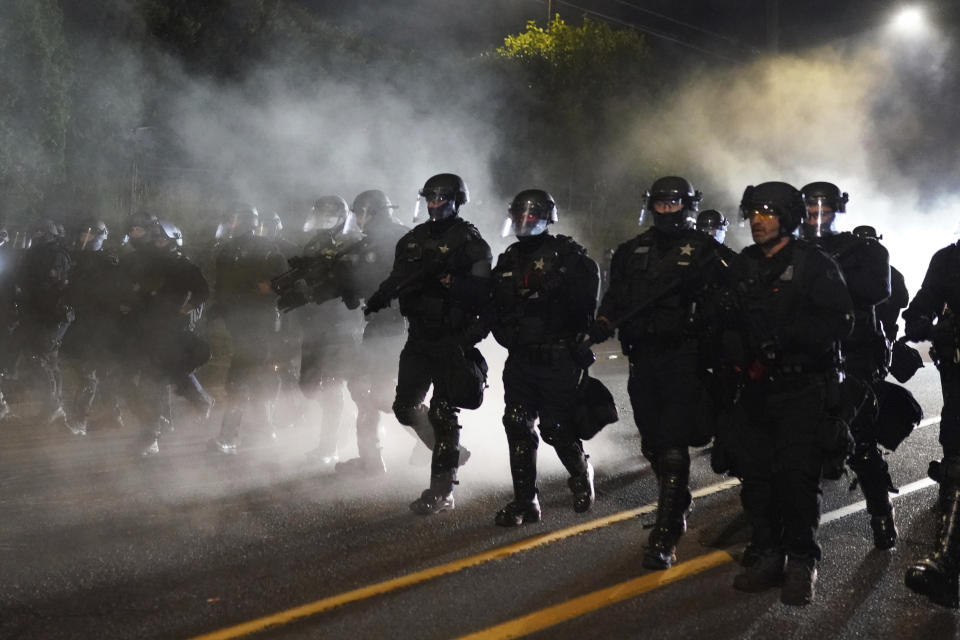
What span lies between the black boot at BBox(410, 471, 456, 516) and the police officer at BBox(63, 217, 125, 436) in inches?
160

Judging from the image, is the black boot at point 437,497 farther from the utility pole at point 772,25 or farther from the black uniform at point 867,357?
the utility pole at point 772,25

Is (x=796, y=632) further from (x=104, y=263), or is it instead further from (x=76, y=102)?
(x=76, y=102)

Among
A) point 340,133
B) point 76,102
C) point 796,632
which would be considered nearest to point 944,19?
point 340,133

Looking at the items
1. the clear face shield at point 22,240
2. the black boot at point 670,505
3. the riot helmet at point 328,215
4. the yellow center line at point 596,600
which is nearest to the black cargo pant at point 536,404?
the black boot at point 670,505

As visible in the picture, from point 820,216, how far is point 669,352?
5.53 feet

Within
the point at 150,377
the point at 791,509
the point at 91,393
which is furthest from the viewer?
the point at 91,393

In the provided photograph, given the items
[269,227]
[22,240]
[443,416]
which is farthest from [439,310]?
[22,240]

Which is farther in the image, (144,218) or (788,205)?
(144,218)

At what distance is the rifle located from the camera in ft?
24.7

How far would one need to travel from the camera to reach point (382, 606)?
4422 millimetres

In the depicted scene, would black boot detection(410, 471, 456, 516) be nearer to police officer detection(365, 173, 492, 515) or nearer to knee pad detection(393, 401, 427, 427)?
police officer detection(365, 173, 492, 515)

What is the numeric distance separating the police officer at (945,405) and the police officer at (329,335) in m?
4.03

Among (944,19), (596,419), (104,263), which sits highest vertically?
(944,19)

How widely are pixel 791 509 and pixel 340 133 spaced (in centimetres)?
1439
